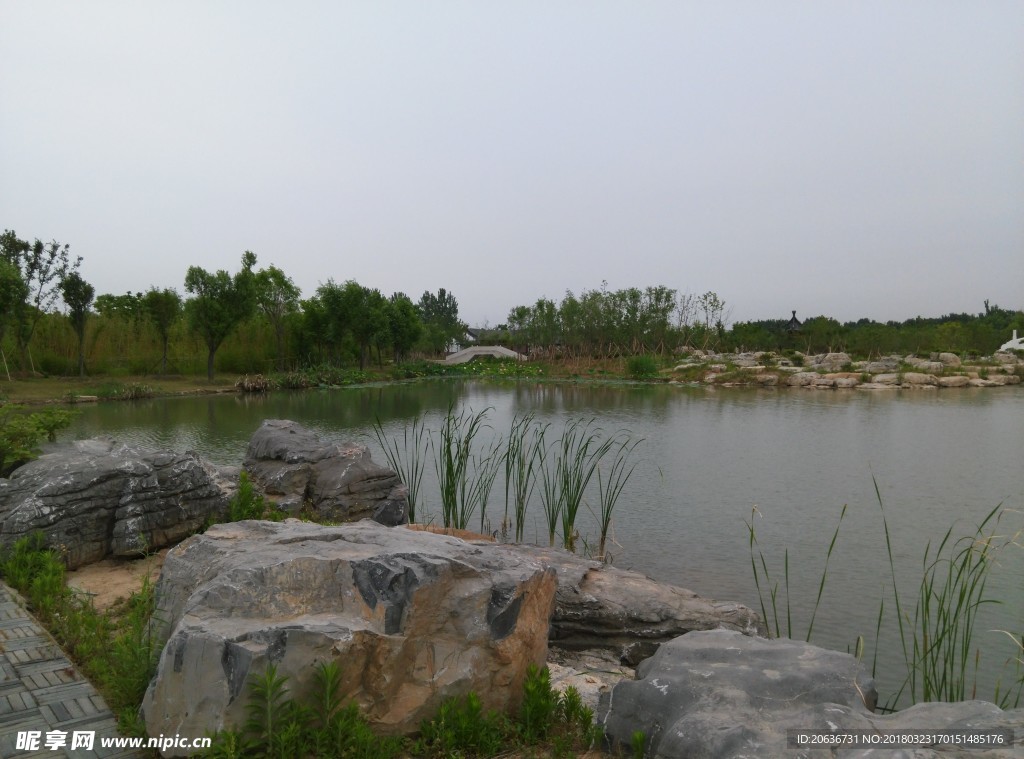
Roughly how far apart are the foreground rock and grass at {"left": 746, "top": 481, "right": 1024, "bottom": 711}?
78cm

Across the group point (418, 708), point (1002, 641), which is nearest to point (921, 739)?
point (418, 708)

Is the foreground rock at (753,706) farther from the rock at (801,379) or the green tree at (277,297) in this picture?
the green tree at (277,297)

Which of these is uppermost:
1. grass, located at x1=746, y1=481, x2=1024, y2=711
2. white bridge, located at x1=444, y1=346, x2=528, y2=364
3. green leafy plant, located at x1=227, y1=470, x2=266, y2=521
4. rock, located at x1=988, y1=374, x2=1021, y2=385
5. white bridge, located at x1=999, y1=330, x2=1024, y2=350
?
white bridge, located at x1=999, y1=330, x2=1024, y2=350

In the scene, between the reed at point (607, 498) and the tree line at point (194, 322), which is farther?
the tree line at point (194, 322)

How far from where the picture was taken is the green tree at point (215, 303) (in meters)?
22.3

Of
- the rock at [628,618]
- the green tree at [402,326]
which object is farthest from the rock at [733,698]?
the green tree at [402,326]

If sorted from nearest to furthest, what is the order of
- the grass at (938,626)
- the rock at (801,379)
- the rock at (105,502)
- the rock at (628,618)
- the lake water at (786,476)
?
the grass at (938,626) < the rock at (628,618) < the rock at (105,502) < the lake water at (786,476) < the rock at (801,379)

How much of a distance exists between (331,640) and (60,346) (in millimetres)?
24110

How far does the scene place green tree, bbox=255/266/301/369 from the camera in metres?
25.6

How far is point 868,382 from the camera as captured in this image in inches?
913

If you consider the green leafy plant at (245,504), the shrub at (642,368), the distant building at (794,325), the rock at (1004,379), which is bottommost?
the green leafy plant at (245,504)

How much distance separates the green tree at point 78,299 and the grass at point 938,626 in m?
20.5

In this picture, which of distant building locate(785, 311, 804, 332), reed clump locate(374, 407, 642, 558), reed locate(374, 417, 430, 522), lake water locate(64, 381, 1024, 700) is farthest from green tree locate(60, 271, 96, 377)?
distant building locate(785, 311, 804, 332)

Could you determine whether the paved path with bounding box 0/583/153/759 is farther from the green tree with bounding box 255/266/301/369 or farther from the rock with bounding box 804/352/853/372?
the rock with bounding box 804/352/853/372
